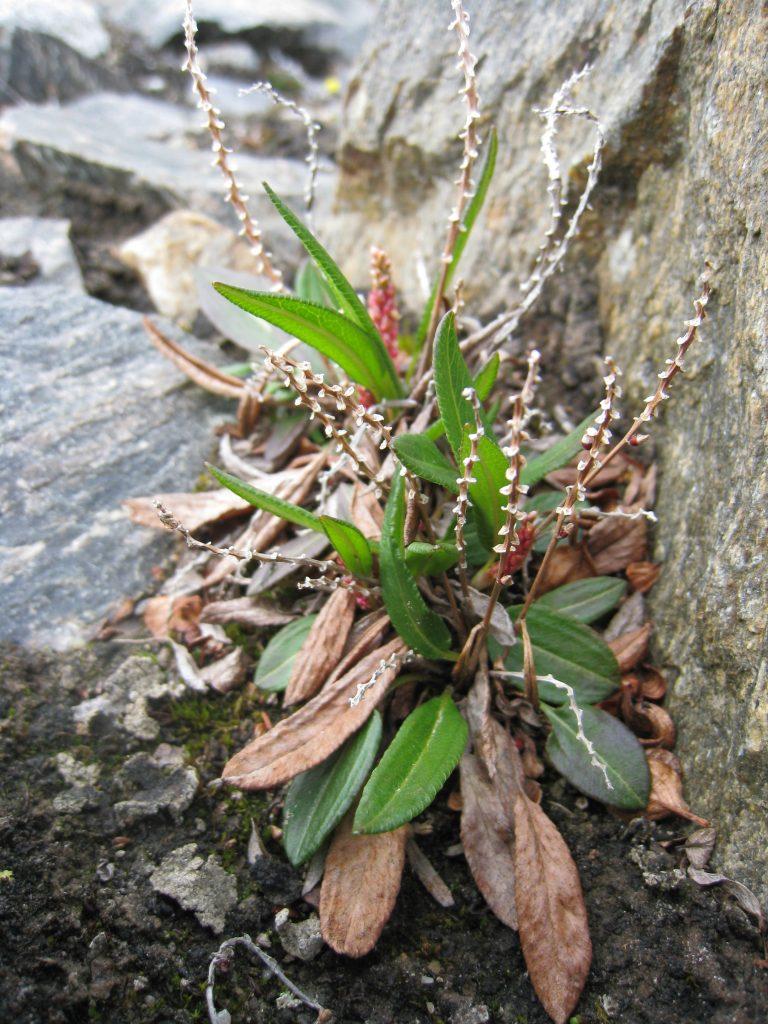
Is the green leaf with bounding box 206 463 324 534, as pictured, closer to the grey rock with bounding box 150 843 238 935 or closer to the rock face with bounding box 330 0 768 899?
the grey rock with bounding box 150 843 238 935

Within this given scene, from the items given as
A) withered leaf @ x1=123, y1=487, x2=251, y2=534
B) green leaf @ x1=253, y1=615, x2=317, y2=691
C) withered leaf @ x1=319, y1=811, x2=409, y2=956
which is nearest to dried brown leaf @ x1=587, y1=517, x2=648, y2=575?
green leaf @ x1=253, y1=615, x2=317, y2=691

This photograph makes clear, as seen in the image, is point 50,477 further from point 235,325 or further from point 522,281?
point 522,281

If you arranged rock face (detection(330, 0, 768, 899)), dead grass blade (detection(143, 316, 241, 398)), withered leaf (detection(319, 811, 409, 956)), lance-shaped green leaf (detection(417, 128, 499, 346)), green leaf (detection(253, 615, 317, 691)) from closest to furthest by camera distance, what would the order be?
1. withered leaf (detection(319, 811, 409, 956))
2. rock face (detection(330, 0, 768, 899))
3. green leaf (detection(253, 615, 317, 691))
4. lance-shaped green leaf (detection(417, 128, 499, 346))
5. dead grass blade (detection(143, 316, 241, 398))

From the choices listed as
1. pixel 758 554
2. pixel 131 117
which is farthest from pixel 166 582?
pixel 131 117

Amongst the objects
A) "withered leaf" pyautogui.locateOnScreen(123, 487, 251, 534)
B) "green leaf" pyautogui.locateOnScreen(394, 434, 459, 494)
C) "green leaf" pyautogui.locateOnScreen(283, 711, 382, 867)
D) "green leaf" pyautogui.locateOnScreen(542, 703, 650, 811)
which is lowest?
"green leaf" pyautogui.locateOnScreen(283, 711, 382, 867)

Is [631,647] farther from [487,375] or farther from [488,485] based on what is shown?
[487,375]

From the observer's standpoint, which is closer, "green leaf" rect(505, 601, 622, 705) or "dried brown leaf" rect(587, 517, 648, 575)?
"green leaf" rect(505, 601, 622, 705)

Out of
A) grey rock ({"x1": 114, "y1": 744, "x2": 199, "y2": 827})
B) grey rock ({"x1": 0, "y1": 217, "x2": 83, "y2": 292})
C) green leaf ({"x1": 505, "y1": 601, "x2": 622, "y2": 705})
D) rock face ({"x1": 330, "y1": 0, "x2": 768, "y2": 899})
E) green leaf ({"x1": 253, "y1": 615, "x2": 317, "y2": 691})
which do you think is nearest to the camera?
rock face ({"x1": 330, "y1": 0, "x2": 768, "y2": 899})
